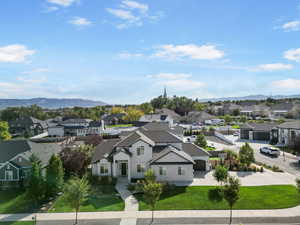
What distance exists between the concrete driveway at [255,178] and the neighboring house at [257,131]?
27935 millimetres

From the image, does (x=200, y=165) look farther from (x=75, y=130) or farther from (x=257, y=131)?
(x=75, y=130)

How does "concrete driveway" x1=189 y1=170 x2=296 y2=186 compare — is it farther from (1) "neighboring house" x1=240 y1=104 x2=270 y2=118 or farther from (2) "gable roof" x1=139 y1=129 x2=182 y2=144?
(1) "neighboring house" x1=240 y1=104 x2=270 y2=118

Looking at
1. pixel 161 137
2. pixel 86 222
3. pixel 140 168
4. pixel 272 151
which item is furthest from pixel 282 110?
pixel 86 222

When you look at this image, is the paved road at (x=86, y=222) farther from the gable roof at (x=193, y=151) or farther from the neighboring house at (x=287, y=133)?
the neighboring house at (x=287, y=133)

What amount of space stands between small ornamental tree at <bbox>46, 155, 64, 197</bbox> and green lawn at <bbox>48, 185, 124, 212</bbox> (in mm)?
1258

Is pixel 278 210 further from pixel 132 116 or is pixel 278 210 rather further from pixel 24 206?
pixel 132 116

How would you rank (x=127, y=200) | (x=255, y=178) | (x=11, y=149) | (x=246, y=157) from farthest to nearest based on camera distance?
1. (x=246, y=157)
2. (x=11, y=149)
3. (x=255, y=178)
4. (x=127, y=200)

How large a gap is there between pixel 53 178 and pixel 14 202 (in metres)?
4.36

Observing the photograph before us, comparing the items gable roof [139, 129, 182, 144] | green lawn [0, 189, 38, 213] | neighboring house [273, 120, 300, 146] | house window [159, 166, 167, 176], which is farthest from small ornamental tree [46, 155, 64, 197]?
neighboring house [273, 120, 300, 146]

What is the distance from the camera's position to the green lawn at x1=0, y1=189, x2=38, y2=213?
21680mm

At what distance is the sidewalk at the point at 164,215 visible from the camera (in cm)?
1962

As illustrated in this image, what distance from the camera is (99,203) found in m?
22.7

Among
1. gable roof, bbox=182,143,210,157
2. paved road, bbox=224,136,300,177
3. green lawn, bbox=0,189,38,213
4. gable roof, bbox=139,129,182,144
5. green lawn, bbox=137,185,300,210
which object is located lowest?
green lawn, bbox=0,189,38,213

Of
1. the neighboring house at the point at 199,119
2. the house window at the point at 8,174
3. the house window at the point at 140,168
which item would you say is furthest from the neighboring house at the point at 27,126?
the house window at the point at 140,168
